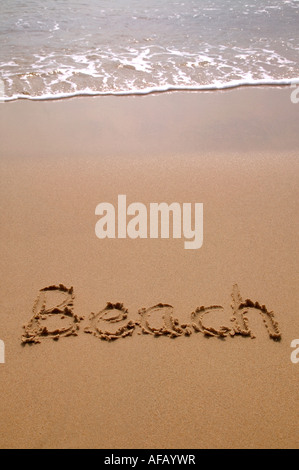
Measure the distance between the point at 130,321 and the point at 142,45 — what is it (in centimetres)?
496

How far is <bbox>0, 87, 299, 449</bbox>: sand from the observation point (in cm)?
183

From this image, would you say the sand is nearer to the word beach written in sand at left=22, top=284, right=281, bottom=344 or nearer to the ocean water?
the word beach written in sand at left=22, top=284, right=281, bottom=344

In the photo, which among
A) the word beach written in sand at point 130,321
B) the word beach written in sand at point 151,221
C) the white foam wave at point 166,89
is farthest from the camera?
the white foam wave at point 166,89

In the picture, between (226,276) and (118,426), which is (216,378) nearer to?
(118,426)

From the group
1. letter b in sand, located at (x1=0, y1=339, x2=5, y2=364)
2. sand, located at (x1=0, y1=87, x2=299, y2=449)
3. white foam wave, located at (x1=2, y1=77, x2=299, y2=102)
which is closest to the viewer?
sand, located at (x1=0, y1=87, x2=299, y2=449)

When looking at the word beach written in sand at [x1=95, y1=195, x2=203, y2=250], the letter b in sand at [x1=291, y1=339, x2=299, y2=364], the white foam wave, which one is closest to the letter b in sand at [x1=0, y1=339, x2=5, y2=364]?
the word beach written in sand at [x1=95, y1=195, x2=203, y2=250]

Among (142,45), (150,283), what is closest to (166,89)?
(142,45)

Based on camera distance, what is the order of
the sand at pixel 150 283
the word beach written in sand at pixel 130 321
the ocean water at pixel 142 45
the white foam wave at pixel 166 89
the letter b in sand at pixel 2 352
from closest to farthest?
the sand at pixel 150 283 → the letter b in sand at pixel 2 352 → the word beach written in sand at pixel 130 321 → the white foam wave at pixel 166 89 → the ocean water at pixel 142 45

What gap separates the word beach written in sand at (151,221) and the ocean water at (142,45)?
2.17 m

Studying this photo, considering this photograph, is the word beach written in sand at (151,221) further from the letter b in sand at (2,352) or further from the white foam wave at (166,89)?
the white foam wave at (166,89)

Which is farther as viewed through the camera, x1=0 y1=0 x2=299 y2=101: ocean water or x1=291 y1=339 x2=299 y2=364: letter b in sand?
x1=0 y1=0 x2=299 y2=101: ocean water

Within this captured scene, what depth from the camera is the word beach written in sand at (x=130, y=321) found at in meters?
2.18

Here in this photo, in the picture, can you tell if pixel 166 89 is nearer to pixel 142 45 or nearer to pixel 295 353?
pixel 142 45

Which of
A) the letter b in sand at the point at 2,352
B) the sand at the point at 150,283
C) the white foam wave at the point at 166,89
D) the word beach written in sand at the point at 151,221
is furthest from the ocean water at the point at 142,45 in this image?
the letter b in sand at the point at 2,352
